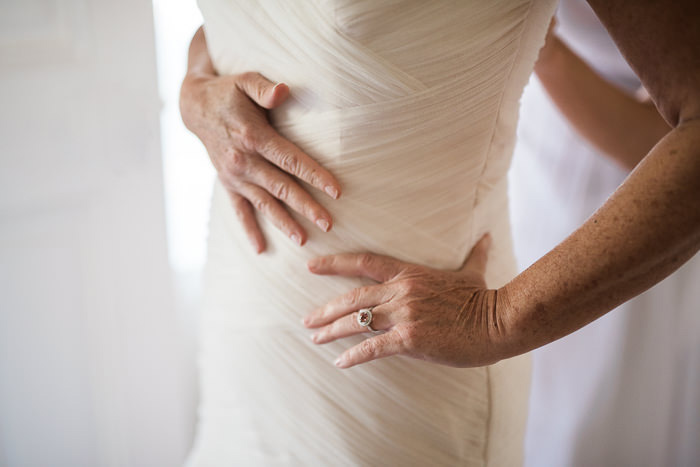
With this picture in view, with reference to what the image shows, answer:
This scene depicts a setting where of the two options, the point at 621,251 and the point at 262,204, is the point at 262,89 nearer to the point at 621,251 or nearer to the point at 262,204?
the point at 262,204

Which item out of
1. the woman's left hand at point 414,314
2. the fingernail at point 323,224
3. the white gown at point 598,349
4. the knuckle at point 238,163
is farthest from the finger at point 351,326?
the white gown at point 598,349

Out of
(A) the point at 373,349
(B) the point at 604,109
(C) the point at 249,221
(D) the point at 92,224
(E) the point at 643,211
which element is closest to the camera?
(E) the point at 643,211

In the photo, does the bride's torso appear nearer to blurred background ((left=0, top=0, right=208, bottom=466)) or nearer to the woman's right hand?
the woman's right hand

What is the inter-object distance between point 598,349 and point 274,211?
2.91 feet

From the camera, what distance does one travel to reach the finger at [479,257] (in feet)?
2.38

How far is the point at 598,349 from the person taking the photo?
124cm

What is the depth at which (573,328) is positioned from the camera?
586 millimetres

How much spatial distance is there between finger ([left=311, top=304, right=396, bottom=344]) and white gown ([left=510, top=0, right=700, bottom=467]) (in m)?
0.72

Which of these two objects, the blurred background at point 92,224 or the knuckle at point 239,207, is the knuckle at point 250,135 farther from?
the blurred background at point 92,224

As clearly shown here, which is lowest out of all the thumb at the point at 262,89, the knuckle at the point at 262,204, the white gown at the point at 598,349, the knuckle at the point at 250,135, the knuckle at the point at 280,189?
the white gown at the point at 598,349

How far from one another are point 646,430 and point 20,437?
4.58ft

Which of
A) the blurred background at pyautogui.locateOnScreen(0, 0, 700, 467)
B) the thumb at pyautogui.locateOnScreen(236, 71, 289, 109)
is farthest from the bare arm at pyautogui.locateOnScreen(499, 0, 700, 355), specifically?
the blurred background at pyautogui.locateOnScreen(0, 0, 700, 467)

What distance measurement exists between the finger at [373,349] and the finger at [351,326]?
13 millimetres

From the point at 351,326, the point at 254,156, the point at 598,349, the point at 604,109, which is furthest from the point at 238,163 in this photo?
the point at 598,349
